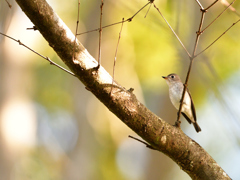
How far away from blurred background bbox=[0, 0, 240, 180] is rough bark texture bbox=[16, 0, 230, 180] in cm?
260

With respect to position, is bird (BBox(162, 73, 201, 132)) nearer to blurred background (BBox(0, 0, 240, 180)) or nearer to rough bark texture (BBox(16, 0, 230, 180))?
blurred background (BBox(0, 0, 240, 180))

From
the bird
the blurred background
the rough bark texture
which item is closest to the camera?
the rough bark texture

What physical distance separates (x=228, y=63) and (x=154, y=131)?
7258 mm

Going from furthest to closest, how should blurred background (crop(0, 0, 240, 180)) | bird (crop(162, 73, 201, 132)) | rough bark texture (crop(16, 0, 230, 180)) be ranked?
blurred background (crop(0, 0, 240, 180)), bird (crop(162, 73, 201, 132)), rough bark texture (crop(16, 0, 230, 180))

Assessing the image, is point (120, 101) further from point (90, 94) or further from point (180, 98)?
point (90, 94)

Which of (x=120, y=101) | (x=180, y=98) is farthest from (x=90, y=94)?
(x=120, y=101)

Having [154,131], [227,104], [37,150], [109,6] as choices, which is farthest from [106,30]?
[154,131]

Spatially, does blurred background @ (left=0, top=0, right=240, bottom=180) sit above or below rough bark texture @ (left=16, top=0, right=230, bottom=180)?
above

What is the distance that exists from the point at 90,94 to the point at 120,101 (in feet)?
22.4

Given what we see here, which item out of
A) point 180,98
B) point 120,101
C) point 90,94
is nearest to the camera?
point 120,101

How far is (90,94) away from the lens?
29.8 ft

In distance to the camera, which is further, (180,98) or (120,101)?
(180,98)

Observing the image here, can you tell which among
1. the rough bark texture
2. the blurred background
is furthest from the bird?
the rough bark texture

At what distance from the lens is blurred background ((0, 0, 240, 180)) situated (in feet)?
23.2
